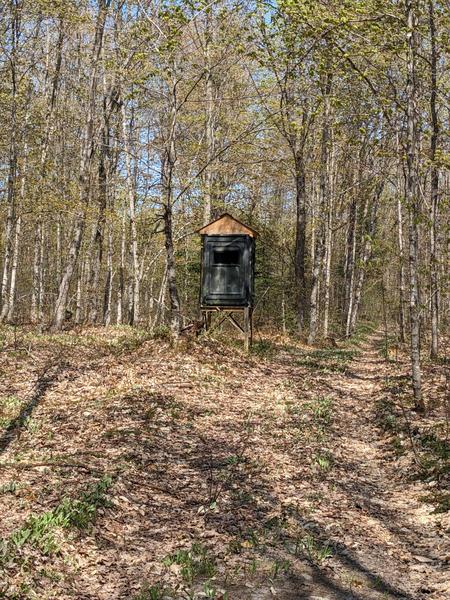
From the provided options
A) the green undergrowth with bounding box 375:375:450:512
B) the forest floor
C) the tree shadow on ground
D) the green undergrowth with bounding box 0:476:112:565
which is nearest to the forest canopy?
the green undergrowth with bounding box 375:375:450:512

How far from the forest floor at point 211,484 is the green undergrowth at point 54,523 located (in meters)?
0.02

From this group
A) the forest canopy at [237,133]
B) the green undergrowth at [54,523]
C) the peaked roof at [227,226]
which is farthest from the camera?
the peaked roof at [227,226]

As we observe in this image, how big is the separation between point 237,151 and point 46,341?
14293 mm

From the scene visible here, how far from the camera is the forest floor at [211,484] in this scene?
17.3 ft

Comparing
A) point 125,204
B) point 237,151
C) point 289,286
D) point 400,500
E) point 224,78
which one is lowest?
point 400,500

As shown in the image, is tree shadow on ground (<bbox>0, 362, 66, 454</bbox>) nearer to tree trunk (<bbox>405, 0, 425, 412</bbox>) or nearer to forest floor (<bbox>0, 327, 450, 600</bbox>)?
forest floor (<bbox>0, 327, 450, 600</bbox>)

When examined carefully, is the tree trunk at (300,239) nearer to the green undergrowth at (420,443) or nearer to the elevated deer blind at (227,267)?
the elevated deer blind at (227,267)

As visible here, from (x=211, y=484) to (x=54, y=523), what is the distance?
2512 millimetres

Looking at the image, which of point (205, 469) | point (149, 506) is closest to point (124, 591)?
point (149, 506)

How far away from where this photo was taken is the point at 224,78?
29.2 meters

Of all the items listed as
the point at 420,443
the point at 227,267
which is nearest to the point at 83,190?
the point at 227,267

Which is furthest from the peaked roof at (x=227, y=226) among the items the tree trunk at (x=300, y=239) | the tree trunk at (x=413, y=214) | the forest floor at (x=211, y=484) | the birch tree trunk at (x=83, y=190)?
the tree trunk at (x=300, y=239)

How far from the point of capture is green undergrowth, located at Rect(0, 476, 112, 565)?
5.26 metres

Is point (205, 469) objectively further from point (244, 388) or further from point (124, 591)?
point (244, 388)
